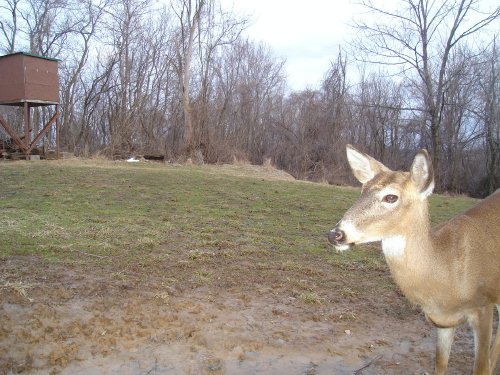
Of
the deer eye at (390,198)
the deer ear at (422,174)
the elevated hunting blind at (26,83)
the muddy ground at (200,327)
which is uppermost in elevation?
the elevated hunting blind at (26,83)

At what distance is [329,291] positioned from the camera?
5504 mm

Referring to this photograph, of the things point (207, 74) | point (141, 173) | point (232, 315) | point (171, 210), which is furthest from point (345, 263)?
point (207, 74)

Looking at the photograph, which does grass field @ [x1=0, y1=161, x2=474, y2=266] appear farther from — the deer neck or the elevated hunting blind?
the elevated hunting blind

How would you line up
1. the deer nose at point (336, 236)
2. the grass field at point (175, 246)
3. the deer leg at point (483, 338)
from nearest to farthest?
the deer nose at point (336, 236), the deer leg at point (483, 338), the grass field at point (175, 246)

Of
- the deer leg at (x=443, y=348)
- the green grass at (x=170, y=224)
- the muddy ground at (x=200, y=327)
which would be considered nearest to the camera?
the deer leg at (x=443, y=348)

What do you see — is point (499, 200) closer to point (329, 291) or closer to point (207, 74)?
point (329, 291)

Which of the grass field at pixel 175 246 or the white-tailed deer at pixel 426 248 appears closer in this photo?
the white-tailed deer at pixel 426 248

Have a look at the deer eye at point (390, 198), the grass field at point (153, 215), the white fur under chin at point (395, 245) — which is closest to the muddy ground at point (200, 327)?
the grass field at point (153, 215)

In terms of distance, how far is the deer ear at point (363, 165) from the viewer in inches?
139

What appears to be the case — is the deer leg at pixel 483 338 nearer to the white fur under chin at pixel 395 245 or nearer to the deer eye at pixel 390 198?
the white fur under chin at pixel 395 245

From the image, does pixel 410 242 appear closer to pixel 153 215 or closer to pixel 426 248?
pixel 426 248

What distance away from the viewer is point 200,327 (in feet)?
14.5

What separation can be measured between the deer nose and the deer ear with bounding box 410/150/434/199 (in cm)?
69

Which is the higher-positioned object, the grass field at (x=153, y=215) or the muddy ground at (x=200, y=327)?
the grass field at (x=153, y=215)
